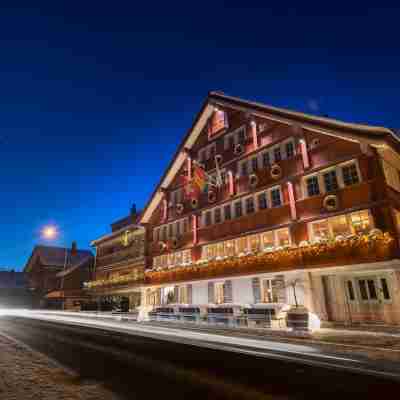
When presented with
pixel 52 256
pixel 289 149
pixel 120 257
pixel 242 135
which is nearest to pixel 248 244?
pixel 289 149

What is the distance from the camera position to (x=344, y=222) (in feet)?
53.5

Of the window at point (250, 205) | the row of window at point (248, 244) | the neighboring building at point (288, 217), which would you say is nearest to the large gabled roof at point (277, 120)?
the neighboring building at point (288, 217)

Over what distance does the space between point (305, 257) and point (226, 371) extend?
38.1 feet

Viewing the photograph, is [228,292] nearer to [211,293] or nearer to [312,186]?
[211,293]

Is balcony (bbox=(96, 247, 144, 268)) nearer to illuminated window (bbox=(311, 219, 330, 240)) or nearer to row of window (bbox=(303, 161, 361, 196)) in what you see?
illuminated window (bbox=(311, 219, 330, 240))

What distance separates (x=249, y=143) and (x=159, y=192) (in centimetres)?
1247

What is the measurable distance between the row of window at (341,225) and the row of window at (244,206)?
3.07 metres

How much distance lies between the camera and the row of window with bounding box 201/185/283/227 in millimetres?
20094

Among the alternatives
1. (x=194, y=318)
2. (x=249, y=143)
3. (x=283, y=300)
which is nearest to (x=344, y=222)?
(x=283, y=300)

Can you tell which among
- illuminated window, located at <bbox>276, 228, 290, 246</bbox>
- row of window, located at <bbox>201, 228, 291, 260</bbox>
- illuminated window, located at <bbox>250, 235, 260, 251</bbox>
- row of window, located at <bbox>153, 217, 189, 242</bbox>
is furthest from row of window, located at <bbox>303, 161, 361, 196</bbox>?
row of window, located at <bbox>153, 217, 189, 242</bbox>

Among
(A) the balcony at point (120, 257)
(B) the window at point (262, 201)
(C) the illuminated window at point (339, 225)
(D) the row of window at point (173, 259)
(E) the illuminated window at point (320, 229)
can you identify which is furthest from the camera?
(A) the balcony at point (120, 257)

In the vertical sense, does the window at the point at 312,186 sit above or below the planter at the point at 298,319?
above

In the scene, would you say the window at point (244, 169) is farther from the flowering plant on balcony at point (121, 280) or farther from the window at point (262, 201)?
the flowering plant on balcony at point (121, 280)

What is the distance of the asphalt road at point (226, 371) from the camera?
5.37m
